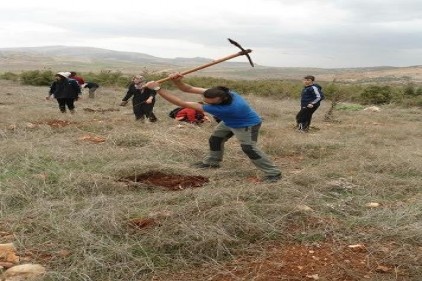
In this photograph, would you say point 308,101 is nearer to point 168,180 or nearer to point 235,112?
point 235,112

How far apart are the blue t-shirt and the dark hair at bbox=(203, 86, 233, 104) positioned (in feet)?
0.16

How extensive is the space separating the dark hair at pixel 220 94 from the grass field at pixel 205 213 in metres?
0.92

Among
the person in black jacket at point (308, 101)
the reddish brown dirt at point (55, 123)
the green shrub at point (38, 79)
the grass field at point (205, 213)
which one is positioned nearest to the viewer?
the grass field at point (205, 213)

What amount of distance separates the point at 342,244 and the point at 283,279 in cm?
82

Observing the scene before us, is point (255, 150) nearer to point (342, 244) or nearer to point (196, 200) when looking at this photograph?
point (196, 200)

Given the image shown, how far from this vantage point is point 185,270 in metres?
3.48

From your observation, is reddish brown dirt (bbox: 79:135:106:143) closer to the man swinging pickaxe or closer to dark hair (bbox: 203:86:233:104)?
the man swinging pickaxe

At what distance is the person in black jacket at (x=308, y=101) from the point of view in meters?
9.85

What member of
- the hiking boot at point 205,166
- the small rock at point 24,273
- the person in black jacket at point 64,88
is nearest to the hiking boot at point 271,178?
the hiking boot at point 205,166

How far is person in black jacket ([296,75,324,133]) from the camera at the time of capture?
985 cm

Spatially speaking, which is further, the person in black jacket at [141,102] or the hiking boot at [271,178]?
the person in black jacket at [141,102]

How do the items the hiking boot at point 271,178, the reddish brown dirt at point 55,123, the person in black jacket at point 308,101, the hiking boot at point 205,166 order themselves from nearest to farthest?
the hiking boot at point 271,178 < the hiking boot at point 205,166 < the reddish brown dirt at point 55,123 < the person in black jacket at point 308,101

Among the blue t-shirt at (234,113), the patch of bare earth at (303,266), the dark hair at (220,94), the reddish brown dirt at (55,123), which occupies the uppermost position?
the dark hair at (220,94)

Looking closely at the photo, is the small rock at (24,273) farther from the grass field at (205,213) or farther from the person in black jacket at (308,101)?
the person in black jacket at (308,101)
